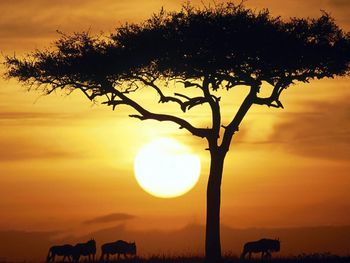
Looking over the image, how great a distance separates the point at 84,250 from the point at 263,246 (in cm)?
956

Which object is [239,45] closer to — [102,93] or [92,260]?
[102,93]

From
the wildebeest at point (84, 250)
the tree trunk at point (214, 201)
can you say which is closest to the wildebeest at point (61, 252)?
the wildebeest at point (84, 250)

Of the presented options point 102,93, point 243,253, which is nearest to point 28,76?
point 102,93

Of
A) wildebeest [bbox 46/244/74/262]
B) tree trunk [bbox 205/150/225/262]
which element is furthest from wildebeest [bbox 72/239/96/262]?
tree trunk [bbox 205/150/225/262]

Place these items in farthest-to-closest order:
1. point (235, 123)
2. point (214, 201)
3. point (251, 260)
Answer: point (214, 201) → point (235, 123) → point (251, 260)

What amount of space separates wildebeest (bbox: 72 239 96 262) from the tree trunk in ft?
19.7

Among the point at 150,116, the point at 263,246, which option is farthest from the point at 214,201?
the point at 150,116

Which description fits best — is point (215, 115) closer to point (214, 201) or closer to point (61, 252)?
point (214, 201)

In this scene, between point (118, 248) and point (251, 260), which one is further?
point (118, 248)

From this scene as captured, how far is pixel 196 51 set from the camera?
45625mm

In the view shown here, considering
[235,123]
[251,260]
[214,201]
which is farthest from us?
[214,201]

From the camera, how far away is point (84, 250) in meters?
44.8

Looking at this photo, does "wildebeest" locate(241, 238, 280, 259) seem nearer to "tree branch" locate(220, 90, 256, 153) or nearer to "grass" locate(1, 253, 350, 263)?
"grass" locate(1, 253, 350, 263)

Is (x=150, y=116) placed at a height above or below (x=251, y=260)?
Answer: above
